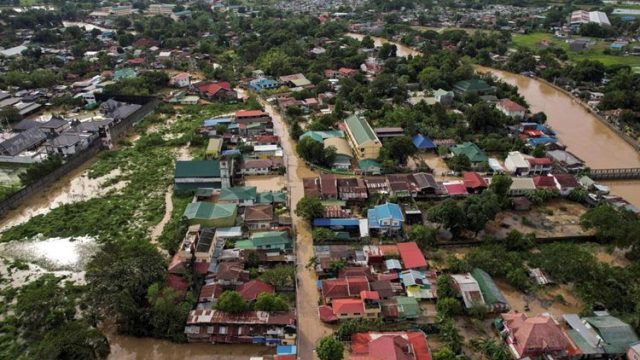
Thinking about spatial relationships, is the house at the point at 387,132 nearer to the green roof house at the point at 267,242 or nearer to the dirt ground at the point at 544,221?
the dirt ground at the point at 544,221

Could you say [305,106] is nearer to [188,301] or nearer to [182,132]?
[182,132]

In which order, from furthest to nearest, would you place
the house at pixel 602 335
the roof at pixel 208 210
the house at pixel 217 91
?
the house at pixel 217 91 → the roof at pixel 208 210 → the house at pixel 602 335

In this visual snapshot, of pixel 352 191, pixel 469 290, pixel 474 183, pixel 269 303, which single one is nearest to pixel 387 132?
pixel 474 183

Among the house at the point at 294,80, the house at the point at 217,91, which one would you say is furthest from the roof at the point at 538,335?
the house at the point at 294,80

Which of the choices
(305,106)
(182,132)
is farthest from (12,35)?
(305,106)

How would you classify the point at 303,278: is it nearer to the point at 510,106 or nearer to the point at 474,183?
the point at 474,183
